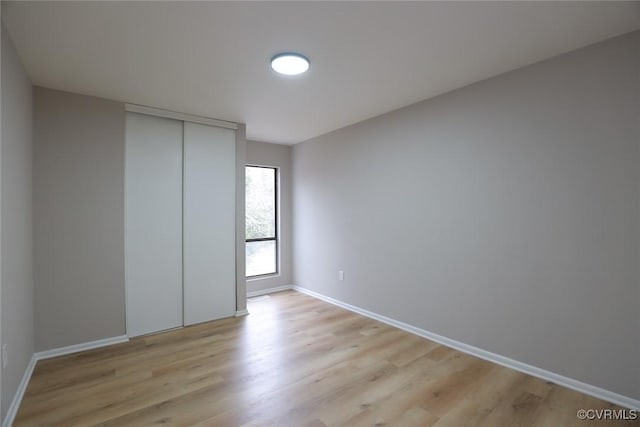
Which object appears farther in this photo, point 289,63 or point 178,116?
point 178,116

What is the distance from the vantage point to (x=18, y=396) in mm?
2104

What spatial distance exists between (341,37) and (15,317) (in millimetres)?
2957

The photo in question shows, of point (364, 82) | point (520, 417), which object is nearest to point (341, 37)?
point (364, 82)

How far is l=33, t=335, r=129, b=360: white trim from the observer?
2.74 meters

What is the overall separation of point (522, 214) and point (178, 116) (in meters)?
3.62

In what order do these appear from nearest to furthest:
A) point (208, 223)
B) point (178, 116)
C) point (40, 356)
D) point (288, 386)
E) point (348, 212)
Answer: point (288, 386), point (40, 356), point (178, 116), point (208, 223), point (348, 212)

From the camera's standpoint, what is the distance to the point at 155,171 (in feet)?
11.1

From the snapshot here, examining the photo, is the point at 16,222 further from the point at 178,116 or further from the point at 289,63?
the point at 289,63

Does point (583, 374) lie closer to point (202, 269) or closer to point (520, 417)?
point (520, 417)

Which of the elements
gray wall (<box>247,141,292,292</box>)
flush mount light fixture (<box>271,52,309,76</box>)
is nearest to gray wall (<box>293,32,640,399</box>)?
flush mount light fixture (<box>271,52,309,76</box>)

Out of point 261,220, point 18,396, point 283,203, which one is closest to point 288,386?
point 18,396

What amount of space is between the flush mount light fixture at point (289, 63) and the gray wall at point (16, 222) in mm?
1672

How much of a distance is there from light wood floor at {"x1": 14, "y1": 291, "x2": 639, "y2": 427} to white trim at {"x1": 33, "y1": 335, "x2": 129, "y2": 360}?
85mm

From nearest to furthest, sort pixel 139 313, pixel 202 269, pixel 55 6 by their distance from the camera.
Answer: pixel 55 6 → pixel 139 313 → pixel 202 269
